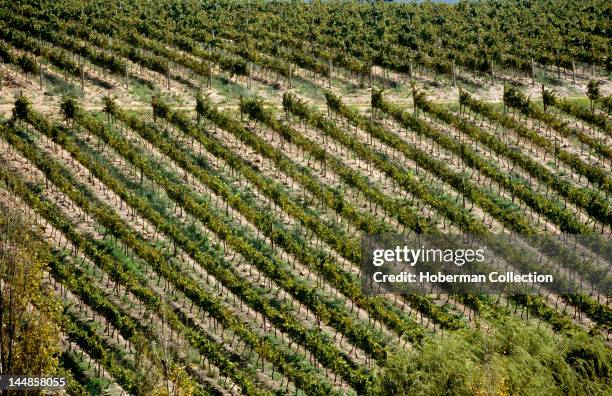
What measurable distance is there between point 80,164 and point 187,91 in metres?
14.3

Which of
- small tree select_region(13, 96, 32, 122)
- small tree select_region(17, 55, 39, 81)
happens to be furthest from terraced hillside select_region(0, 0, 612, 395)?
small tree select_region(17, 55, 39, 81)

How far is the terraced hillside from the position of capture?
1208 inches

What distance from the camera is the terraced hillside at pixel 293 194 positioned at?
101 feet

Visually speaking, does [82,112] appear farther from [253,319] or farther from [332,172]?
[253,319]

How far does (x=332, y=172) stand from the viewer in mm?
45406

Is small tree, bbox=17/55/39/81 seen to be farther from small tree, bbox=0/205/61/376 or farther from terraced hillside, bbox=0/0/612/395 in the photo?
small tree, bbox=0/205/61/376

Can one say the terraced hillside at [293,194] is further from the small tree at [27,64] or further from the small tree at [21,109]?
the small tree at [27,64]

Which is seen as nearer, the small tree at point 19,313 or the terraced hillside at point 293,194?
the small tree at point 19,313

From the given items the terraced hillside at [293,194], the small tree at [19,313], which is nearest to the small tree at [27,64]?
the terraced hillside at [293,194]

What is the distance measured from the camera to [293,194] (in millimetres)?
42812

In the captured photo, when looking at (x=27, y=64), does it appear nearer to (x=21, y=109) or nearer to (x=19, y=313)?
(x=21, y=109)

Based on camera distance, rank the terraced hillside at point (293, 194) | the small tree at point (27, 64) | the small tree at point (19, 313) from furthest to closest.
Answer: the small tree at point (27, 64), the terraced hillside at point (293, 194), the small tree at point (19, 313)

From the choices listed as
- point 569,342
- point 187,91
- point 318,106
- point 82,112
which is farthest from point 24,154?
point 569,342

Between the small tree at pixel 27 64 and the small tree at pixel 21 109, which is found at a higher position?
the small tree at pixel 27 64
